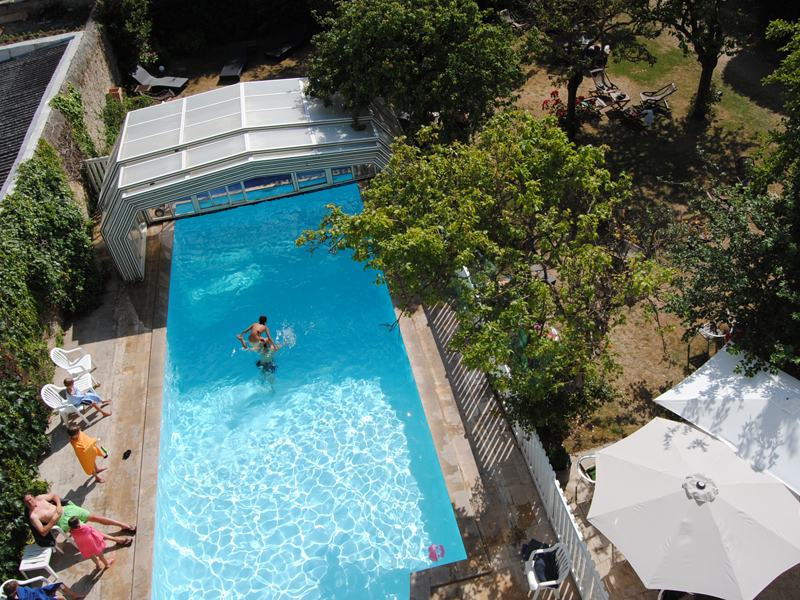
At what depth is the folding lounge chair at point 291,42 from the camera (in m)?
24.6

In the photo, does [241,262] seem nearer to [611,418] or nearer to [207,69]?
[611,418]

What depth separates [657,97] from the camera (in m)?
19.7

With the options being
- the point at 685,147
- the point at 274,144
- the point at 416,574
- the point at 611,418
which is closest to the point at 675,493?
the point at 611,418

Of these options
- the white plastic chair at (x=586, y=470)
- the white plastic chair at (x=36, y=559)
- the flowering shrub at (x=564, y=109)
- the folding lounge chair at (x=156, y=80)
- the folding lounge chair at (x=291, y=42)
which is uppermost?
the folding lounge chair at (x=291, y=42)

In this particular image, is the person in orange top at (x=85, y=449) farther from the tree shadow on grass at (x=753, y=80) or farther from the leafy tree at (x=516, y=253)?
the tree shadow on grass at (x=753, y=80)

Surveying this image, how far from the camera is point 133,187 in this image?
48.6 ft

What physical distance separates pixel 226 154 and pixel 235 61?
11.0 meters

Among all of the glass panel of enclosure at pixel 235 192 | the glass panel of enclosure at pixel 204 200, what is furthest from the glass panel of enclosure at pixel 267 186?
the glass panel of enclosure at pixel 204 200

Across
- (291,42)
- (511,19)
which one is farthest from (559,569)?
(291,42)

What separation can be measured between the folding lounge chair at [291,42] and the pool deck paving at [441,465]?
557 inches

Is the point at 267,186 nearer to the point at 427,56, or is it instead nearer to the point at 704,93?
the point at 427,56

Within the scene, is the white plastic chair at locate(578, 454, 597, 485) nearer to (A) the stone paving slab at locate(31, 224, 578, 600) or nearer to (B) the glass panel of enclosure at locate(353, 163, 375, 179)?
(A) the stone paving slab at locate(31, 224, 578, 600)

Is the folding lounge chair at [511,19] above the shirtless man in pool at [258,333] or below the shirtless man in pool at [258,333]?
above

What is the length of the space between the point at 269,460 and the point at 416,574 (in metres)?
4.00
